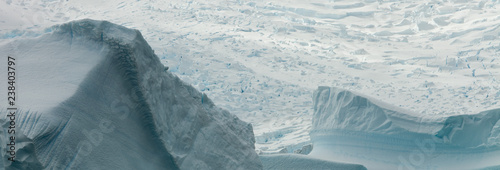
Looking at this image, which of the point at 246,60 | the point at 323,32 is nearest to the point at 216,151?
the point at 246,60

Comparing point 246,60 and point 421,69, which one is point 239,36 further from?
point 421,69

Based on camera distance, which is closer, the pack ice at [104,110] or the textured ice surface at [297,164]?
the pack ice at [104,110]

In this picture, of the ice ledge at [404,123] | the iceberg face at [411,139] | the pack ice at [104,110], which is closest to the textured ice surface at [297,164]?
the iceberg face at [411,139]

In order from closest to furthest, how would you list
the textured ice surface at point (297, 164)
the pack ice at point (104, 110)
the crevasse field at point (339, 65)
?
the pack ice at point (104, 110)
the textured ice surface at point (297, 164)
the crevasse field at point (339, 65)

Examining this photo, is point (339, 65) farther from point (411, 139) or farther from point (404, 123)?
point (411, 139)

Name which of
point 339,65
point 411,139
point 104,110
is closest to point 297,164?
point 411,139

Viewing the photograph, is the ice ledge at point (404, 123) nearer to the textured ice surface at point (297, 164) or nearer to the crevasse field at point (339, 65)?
the crevasse field at point (339, 65)

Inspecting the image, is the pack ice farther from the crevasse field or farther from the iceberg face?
the iceberg face
